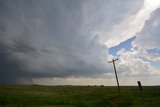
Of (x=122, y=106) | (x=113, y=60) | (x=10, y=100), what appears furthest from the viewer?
(x=10, y=100)

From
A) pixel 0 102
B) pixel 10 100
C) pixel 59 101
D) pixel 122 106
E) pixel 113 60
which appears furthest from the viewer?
pixel 59 101

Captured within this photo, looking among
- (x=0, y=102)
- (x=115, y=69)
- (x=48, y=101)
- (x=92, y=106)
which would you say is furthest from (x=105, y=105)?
(x=0, y=102)

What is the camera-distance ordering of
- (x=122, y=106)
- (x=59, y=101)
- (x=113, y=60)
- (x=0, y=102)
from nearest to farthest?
(x=122, y=106) → (x=113, y=60) → (x=0, y=102) → (x=59, y=101)

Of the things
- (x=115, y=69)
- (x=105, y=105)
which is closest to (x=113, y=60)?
(x=115, y=69)

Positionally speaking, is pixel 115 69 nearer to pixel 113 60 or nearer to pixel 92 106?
pixel 113 60

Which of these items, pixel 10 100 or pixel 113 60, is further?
pixel 10 100

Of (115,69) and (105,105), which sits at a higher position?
(115,69)

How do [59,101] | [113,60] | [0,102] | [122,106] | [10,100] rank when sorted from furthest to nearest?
[59,101]
[10,100]
[0,102]
[113,60]
[122,106]

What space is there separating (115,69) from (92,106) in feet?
25.2

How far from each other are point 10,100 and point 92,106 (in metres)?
20.2

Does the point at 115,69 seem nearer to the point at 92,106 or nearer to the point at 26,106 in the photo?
the point at 92,106

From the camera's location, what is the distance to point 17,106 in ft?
144

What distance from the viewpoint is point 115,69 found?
142ft

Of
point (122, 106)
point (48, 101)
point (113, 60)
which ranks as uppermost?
point (113, 60)
